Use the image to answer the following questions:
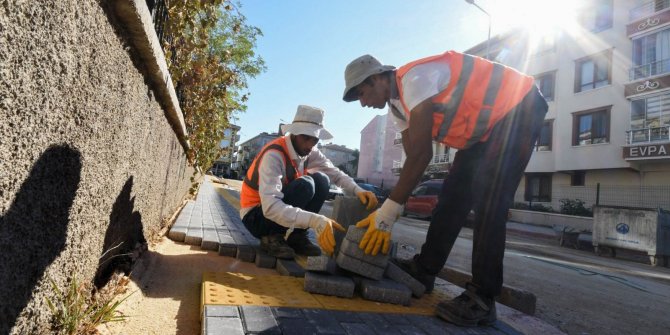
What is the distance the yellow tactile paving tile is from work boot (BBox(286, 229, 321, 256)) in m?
0.98

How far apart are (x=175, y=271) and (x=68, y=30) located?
2.05 m

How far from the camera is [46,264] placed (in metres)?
1.28

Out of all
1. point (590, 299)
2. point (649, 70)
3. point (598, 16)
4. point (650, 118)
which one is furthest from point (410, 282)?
point (598, 16)

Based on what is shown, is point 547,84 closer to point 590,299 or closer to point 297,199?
point 590,299

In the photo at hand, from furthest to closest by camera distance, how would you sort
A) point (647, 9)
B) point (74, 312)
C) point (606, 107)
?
point (606, 107) → point (647, 9) → point (74, 312)

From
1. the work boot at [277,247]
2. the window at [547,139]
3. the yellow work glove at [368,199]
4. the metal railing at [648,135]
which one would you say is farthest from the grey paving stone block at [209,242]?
the window at [547,139]

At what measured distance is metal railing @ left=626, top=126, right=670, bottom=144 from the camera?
56.5 ft

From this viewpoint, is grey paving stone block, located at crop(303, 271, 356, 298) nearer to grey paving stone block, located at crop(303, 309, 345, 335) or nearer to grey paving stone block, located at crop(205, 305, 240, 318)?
grey paving stone block, located at crop(303, 309, 345, 335)

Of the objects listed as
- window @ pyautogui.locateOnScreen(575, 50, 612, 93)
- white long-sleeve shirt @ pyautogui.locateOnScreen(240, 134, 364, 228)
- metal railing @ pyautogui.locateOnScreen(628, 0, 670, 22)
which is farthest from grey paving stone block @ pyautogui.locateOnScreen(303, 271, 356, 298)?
metal railing @ pyautogui.locateOnScreen(628, 0, 670, 22)

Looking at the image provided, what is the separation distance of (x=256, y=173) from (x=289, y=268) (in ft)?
3.03

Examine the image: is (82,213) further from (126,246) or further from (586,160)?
(586,160)

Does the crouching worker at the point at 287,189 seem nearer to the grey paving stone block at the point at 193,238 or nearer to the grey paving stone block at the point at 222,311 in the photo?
the grey paving stone block at the point at 193,238

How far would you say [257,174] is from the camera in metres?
3.36

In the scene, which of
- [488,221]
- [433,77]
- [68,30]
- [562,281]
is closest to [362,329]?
[488,221]
